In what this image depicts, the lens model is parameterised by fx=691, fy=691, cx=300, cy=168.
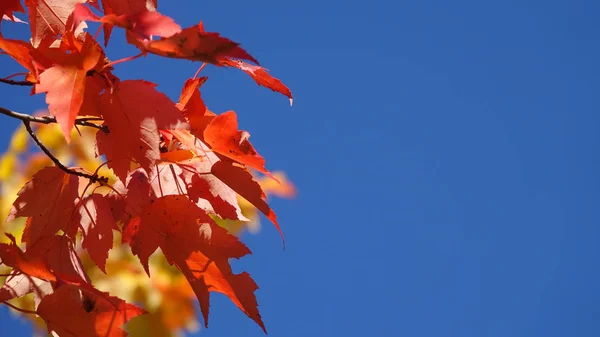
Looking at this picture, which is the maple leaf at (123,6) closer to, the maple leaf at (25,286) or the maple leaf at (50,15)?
the maple leaf at (50,15)

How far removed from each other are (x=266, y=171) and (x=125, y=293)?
3723mm

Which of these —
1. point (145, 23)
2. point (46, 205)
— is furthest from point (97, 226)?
point (145, 23)

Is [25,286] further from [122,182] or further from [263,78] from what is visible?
[263,78]

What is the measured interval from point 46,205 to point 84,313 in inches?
6.3

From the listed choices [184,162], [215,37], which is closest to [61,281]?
[184,162]

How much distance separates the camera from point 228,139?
73cm

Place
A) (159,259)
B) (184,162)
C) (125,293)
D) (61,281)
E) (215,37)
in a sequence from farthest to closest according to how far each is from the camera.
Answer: (159,259)
(125,293)
(184,162)
(61,281)
(215,37)

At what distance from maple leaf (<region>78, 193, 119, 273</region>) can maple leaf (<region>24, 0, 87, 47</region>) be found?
188 millimetres

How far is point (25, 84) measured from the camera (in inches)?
29.0

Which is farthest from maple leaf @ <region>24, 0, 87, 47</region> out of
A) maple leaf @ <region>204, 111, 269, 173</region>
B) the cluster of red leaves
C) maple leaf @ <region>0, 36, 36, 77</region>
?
maple leaf @ <region>204, 111, 269, 173</region>

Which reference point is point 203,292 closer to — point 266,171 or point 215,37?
point 266,171

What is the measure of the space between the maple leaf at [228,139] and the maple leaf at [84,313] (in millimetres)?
185

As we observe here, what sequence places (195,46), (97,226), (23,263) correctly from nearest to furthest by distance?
(195,46) → (23,263) → (97,226)

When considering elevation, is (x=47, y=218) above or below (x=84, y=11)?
below
